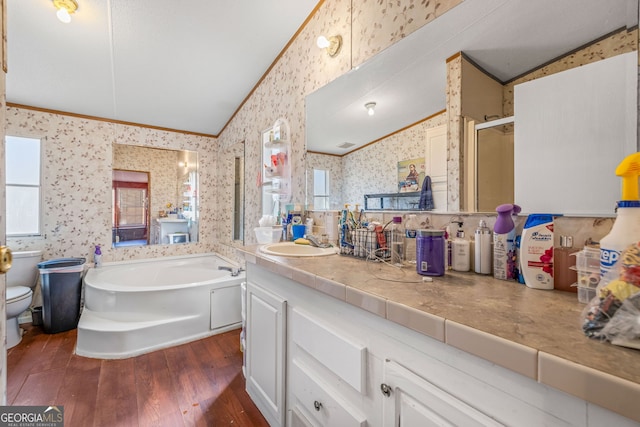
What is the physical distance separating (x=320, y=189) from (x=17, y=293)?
2.77 m

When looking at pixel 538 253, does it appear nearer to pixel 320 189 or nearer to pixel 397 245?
pixel 397 245

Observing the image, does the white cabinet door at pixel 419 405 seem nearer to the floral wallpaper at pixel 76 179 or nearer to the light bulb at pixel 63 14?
the light bulb at pixel 63 14

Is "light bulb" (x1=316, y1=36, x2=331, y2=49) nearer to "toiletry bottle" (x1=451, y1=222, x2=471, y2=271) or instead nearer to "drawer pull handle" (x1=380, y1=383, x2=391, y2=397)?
"toiletry bottle" (x1=451, y1=222, x2=471, y2=271)

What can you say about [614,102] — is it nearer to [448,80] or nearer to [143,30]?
[448,80]

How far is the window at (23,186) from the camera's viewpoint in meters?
2.66

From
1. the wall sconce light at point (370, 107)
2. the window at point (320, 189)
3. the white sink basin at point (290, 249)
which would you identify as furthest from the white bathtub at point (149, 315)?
the wall sconce light at point (370, 107)

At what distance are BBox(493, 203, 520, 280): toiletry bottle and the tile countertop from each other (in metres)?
0.05

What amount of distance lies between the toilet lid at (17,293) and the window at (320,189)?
2610mm

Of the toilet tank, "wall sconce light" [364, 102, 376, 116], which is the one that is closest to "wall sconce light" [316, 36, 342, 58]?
"wall sconce light" [364, 102, 376, 116]

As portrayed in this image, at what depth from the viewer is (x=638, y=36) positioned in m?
0.72

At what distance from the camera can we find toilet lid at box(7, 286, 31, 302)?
85.7 inches

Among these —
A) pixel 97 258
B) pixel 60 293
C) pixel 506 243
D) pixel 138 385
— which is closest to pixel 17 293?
pixel 60 293

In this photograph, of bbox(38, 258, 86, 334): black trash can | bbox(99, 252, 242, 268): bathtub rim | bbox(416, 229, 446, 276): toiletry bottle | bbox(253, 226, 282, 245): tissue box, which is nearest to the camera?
bbox(416, 229, 446, 276): toiletry bottle

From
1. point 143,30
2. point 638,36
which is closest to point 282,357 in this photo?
point 638,36
